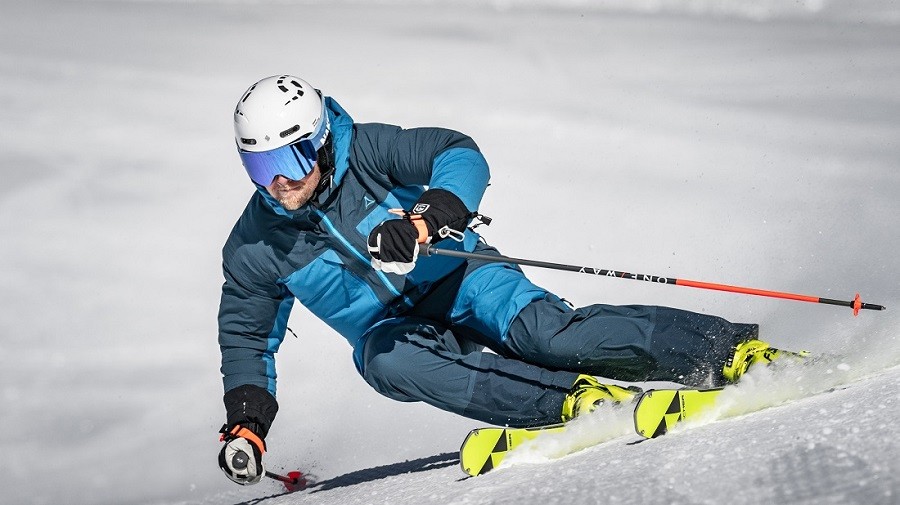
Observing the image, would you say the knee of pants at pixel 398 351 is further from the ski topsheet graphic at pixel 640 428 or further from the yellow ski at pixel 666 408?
the yellow ski at pixel 666 408

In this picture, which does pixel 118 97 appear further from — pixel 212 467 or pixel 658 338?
pixel 658 338

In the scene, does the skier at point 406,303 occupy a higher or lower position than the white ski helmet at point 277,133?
lower

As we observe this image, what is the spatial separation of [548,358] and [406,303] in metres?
0.63

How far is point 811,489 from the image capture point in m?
2.38

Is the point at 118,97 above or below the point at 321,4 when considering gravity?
below

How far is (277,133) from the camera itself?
3779 mm

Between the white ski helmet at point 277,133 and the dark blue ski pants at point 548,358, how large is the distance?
2.40 feet

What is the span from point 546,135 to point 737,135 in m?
1.62

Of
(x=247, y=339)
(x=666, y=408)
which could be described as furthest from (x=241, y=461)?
(x=666, y=408)

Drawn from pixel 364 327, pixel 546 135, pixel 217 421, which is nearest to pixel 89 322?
pixel 217 421

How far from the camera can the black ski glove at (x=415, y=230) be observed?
3465mm

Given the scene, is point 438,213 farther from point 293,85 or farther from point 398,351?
point 293,85

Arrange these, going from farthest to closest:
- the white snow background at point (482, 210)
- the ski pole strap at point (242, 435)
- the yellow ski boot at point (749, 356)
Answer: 1. the ski pole strap at point (242, 435)
2. the yellow ski boot at point (749, 356)
3. the white snow background at point (482, 210)

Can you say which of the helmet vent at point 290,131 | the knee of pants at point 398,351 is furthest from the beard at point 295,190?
the knee of pants at point 398,351
